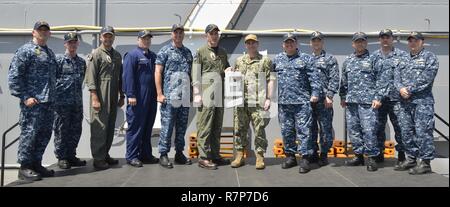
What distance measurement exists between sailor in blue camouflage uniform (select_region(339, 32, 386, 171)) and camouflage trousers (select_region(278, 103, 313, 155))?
0.62 meters

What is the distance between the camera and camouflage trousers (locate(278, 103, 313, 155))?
4465mm

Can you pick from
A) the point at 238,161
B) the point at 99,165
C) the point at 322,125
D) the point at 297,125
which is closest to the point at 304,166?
the point at 297,125

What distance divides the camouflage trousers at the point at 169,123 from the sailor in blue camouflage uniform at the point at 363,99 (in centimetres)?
208

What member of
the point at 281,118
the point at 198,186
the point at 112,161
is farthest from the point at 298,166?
the point at 112,161

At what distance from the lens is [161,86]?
178 inches

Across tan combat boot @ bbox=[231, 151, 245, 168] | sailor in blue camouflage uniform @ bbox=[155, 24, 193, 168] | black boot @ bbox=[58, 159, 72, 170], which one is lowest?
black boot @ bbox=[58, 159, 72, 170]

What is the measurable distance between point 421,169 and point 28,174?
429 cm

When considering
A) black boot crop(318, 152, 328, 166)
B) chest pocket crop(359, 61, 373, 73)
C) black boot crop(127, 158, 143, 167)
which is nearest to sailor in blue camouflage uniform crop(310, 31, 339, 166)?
black boot crop(318, 152, 328, 166)

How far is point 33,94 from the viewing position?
13.1 feet

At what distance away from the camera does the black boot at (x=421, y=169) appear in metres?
4.20

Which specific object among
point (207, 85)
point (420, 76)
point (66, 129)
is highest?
point (420, 76)

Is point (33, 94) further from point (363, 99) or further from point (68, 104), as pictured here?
point (363, 99)

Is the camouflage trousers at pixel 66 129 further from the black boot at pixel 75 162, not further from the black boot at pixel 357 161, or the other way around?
Result: the black boot at pixel 357 161

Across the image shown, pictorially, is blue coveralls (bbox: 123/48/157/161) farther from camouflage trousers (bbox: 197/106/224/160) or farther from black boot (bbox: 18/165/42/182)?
black boot (bbox: 18/165/42/182)
